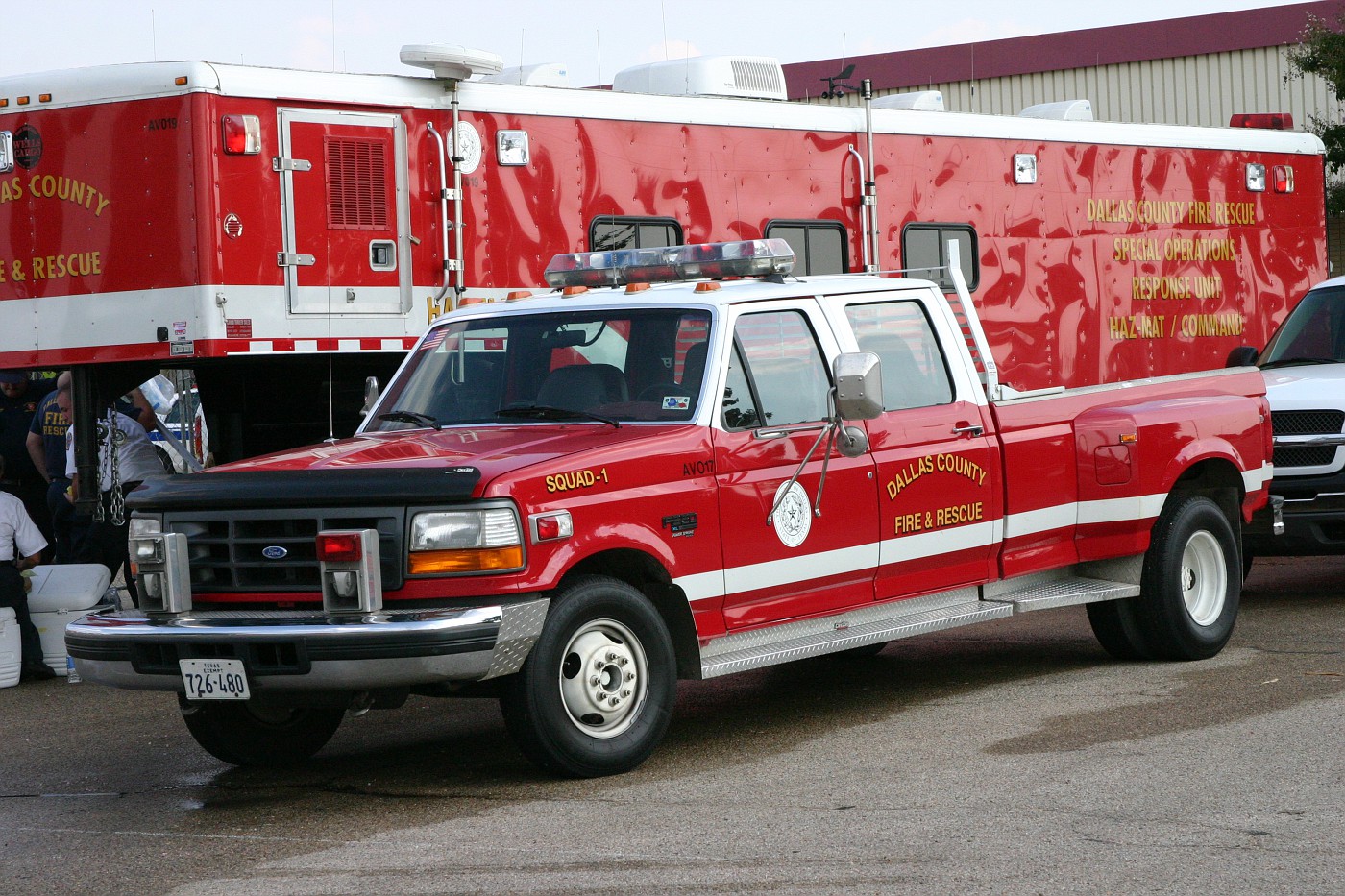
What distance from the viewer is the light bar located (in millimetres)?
7945

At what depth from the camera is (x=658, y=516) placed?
6.80 meters

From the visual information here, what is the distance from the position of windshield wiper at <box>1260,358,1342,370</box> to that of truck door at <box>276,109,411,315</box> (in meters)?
5.75

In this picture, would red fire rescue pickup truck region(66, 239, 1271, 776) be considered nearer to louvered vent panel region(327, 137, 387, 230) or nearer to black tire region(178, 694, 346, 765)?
black tire region(178, 694, 346, 765)

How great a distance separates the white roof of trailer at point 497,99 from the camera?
34.3 feet

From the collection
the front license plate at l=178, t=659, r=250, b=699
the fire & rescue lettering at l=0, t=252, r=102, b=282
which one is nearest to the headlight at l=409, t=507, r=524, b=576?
the front license plate at l=178, t=659, r=250, b=699

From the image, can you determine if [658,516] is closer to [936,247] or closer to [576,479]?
[576,479]

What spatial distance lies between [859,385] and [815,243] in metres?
6.13

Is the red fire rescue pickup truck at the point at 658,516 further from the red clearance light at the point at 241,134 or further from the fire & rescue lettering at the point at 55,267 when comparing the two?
the fire & rescue lettering at the point at 55,267

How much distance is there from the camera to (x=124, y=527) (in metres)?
11.3

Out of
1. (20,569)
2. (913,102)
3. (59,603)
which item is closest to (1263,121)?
(913,102)

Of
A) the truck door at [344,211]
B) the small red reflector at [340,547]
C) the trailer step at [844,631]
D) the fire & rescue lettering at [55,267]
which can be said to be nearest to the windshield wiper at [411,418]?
the small red reflector at [340,547]

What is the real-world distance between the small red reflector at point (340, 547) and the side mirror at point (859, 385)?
80.7 inches

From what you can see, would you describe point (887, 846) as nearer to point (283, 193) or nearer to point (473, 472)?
point (473, 472)

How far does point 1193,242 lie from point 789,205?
486 centimetres
